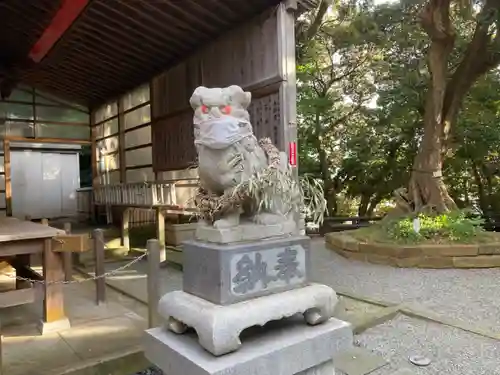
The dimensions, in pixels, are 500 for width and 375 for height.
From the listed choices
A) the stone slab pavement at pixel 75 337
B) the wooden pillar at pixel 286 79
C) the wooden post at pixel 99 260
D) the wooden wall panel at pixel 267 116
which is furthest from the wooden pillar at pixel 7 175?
the wooden pillar at pixel 286 79

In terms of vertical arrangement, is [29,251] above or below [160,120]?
below

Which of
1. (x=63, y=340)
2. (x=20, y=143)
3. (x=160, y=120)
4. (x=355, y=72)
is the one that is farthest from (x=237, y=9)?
(x=20, y=143)

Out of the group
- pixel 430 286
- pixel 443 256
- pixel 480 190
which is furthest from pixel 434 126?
pixel 480 190

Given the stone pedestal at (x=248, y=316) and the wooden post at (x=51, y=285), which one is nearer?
the stone pedestal at (x=248, y=316)

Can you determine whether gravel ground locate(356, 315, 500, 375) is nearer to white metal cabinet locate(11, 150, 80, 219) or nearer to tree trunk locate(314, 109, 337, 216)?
tree trunk locate(314, 109, 337, 216)

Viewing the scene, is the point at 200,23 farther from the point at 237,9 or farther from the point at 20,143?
the point at 20,143

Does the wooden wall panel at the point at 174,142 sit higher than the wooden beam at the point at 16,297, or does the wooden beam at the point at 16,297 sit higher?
the wooden wall panel at the point at 174,142

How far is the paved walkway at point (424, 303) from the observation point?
3285mm

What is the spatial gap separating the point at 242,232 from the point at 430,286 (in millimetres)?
4249

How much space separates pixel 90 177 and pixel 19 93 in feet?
10.6

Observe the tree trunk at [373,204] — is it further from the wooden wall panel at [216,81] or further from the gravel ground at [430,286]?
the wooden wall panel at [216,81]

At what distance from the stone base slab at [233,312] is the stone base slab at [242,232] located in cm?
34

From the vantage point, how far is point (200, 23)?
7.22 metres

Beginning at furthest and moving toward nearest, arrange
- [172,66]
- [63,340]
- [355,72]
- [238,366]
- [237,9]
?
[355,72] → [172,66] → [237,9] → [63,340] → [238,366]
